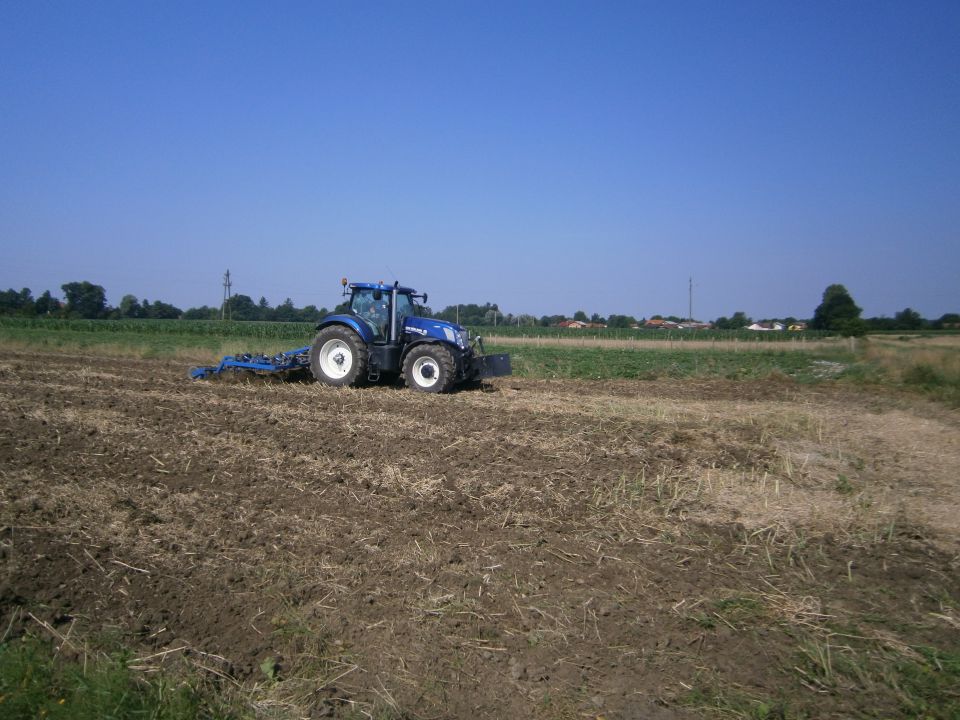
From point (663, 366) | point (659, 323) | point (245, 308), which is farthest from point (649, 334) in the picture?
point (245, 308)

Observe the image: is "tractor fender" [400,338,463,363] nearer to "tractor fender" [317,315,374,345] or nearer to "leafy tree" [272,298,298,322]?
"tractor fender" [317,315,374,345]

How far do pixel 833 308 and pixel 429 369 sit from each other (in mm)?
53240

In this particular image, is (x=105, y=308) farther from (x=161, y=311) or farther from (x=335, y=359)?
(x=335, y=359)

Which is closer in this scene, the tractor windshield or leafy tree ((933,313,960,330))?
the tractor windshield

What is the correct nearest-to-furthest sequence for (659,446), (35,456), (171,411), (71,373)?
1. (35,456)
2. (659,446)
3. (171,411)
4. (71,373)

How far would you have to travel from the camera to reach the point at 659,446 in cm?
868

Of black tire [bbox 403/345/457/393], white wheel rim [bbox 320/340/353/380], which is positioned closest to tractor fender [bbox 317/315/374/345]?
white wheel rim [bbox 320/340/353/380]

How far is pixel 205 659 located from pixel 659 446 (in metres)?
6.13

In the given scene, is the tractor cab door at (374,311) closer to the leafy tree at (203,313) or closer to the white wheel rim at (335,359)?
the white wheel rim at (335,359)

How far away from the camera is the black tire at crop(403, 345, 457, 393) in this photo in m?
13.2

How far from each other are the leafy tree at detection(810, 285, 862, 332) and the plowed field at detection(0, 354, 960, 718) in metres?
50.6

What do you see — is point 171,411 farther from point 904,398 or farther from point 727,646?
point 904,398

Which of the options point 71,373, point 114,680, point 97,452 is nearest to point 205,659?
point 114,680

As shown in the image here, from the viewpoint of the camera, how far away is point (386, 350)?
1349 cm
